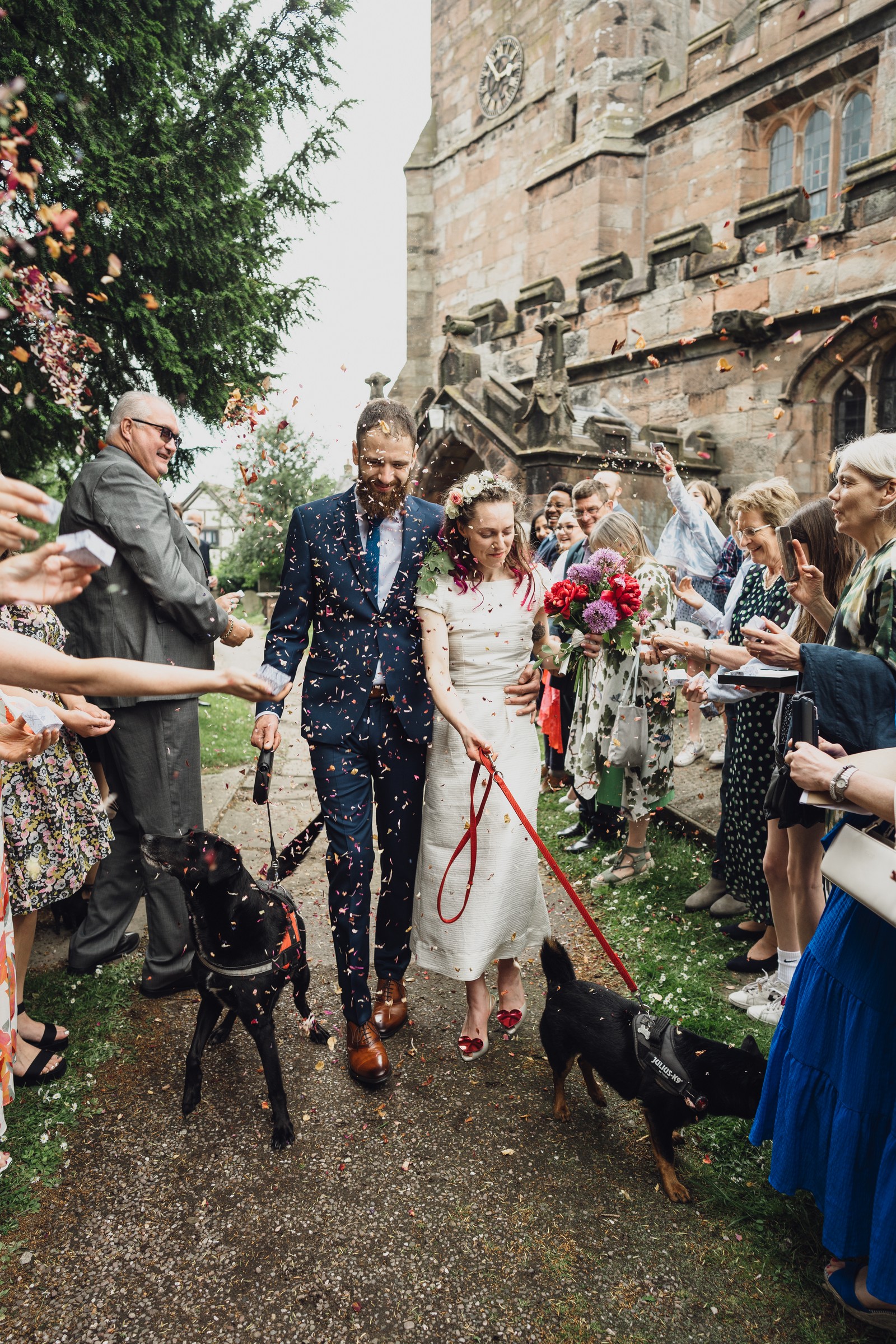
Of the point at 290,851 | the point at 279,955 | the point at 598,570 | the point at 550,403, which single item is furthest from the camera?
the point at 550,403

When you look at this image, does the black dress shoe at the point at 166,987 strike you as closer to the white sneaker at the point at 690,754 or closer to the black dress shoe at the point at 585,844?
the black dress shoe at the point at 585,844

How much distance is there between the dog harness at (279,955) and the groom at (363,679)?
187 mm

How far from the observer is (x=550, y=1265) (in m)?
2.45

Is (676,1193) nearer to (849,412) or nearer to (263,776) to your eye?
(263,776)

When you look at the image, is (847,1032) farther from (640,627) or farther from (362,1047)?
(640,627)

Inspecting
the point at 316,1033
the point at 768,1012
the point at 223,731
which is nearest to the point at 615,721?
the point at 768,1012

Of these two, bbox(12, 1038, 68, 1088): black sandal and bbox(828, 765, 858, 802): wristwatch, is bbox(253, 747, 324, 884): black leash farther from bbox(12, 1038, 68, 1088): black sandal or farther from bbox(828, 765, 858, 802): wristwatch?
bbox(828, 765, 858, 802): wristwatch

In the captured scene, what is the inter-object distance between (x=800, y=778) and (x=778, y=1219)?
1609mm

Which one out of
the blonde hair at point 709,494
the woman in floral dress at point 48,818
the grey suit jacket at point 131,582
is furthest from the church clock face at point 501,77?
the woman in floral dress at point 48,818

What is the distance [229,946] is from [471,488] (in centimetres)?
206

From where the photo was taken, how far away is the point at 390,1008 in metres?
3.74

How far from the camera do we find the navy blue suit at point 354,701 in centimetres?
338

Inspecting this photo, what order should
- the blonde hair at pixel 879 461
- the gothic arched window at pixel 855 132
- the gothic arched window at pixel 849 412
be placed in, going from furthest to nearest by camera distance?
the gothic arched window at pixel 855 132
the gothic arched window at pixel 849 412
the blonde hair at pixel 879 461

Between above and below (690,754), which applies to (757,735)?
above
